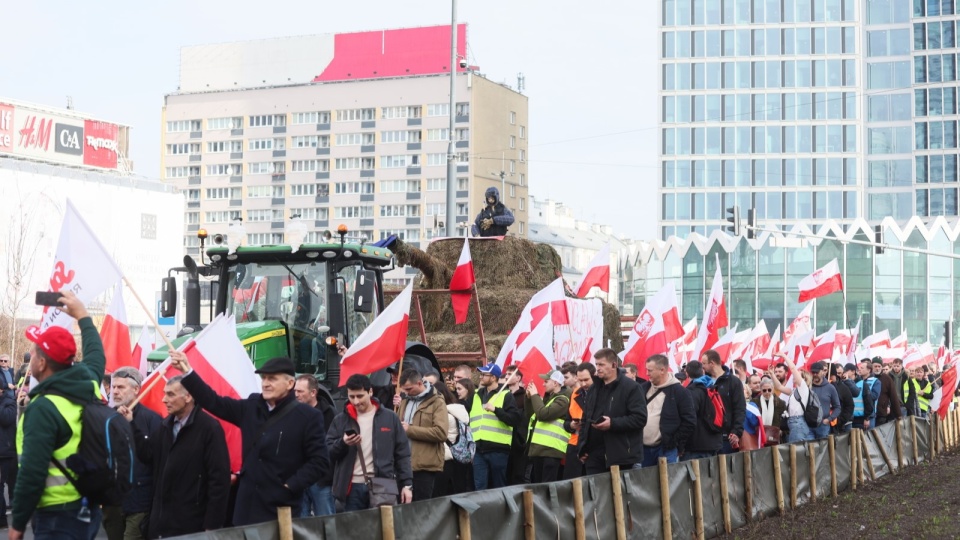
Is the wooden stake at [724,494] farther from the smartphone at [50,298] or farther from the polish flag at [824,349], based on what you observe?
the polish flag at [824,349]

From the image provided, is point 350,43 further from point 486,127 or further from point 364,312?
point 364,312

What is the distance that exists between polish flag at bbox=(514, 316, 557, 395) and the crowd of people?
259 mm

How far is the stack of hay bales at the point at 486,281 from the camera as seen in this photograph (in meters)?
18.7

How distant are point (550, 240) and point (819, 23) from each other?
152ft

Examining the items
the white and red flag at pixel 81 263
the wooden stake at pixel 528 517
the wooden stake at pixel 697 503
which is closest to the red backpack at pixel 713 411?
the wooden stake at pixel 697 503

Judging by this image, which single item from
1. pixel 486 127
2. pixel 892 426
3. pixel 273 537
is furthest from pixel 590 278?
pixel 486 127

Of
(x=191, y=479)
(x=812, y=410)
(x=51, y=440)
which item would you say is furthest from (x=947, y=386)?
(x=51, y=440)

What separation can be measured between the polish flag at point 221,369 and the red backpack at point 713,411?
219 inches

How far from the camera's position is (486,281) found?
771 inches

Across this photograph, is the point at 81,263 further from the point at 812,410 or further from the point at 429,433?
the point at 812,410

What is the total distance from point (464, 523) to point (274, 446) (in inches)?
57.1

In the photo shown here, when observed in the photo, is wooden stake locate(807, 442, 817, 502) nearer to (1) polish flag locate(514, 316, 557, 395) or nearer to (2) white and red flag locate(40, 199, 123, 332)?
(1) polish flag locate(514, 316, 557, 395)

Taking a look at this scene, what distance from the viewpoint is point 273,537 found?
7598 mm

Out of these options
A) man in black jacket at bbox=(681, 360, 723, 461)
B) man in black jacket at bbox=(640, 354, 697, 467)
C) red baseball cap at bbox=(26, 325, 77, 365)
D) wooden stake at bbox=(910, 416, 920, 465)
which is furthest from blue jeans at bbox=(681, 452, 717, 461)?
wooden stake at bbox=(910, 416, 920, 465)
